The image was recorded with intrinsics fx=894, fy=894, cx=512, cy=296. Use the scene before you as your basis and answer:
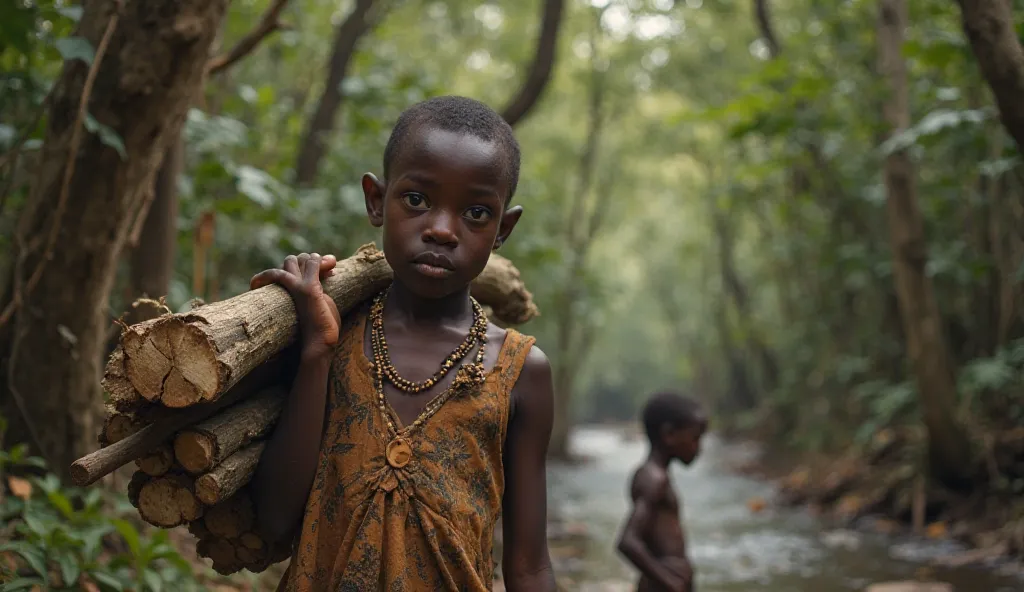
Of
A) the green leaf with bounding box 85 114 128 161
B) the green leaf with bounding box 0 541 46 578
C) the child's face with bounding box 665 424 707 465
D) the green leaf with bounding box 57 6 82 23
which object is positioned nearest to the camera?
the green leaf with bounding box 0 541 46 578

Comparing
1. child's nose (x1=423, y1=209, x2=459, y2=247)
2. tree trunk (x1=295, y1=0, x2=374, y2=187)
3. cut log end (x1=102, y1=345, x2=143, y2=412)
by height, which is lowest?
cut log end (x1=102, y1=345, x2=143, y2=412)

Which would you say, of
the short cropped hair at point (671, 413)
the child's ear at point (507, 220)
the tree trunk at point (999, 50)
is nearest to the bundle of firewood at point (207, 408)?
the child's ear at point (507, 220)

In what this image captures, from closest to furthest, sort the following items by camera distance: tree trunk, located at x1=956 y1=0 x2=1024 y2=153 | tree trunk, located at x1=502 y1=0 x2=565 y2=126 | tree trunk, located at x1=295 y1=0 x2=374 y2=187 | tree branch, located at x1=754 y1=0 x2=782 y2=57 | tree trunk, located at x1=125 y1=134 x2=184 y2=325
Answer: tree trunk, located at x1=956 y1=0 x2=1024 y2=153 < tree trunk, located at x1=125 y1=134 x2=184 y2=325 < tree trunk, located at x1=502 y1=0 x2=565 y2=126 < tree trunk, located at x1=295 y1=0 x2=374 y2=187 < tree branch, located at x1=754 y1=0 x2=782 y2=57

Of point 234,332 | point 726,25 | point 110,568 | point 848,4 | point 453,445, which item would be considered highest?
point 726,25

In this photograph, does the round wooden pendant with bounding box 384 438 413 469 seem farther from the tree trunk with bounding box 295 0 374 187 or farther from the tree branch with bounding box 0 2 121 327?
the tree trunk with bounding box 295 0 374 187

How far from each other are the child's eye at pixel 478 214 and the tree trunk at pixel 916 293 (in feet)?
21.1

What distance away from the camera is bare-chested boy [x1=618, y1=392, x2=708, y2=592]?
4.40 m

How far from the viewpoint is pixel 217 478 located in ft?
5.89

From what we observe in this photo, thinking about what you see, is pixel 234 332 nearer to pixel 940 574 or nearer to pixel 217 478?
pixel 217 478

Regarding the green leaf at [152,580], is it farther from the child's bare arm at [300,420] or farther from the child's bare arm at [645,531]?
the child's bare arm at [645,531]

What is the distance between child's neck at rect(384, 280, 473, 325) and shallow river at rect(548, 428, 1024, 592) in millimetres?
5127

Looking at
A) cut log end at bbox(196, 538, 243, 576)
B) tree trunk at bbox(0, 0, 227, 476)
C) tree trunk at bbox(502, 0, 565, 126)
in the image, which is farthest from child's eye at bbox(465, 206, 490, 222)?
tree trunk at bbox(502, 0, 565, 126)

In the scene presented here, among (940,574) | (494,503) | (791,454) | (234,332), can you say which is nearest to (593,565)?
(940,574)

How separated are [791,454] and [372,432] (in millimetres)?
14643
